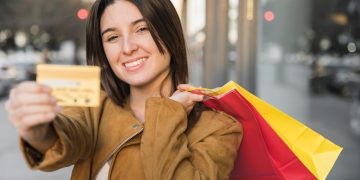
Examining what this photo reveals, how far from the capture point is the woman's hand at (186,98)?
1.14m

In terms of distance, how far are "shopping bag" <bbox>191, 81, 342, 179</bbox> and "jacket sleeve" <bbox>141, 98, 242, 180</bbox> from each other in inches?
1.4

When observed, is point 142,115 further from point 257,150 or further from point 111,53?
point 257,150


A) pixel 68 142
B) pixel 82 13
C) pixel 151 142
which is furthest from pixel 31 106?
pixel 82 13

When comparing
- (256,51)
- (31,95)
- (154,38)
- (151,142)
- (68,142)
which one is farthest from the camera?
(256,51)

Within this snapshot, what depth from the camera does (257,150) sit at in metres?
1.22

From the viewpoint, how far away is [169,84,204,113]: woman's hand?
1.14 meters

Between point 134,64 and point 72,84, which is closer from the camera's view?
point 72,84

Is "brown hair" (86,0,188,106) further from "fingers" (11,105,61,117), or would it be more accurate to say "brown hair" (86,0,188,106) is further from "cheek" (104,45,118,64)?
"fingers" (11,105,61,117)

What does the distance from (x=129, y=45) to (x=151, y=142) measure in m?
0.22

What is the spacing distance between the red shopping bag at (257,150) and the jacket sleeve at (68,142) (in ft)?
0.93

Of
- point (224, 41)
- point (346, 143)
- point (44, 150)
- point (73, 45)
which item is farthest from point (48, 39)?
point (44, 150)

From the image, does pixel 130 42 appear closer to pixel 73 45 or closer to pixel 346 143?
pixel 73 45

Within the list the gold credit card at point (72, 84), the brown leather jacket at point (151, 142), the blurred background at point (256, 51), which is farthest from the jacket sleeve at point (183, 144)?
the blurred background at point (256, 51)

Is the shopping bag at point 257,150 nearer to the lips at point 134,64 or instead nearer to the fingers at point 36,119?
the lips at point 134,64
